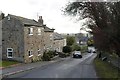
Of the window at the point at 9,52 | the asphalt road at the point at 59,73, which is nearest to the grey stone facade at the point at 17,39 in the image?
the window at the point at 9,52

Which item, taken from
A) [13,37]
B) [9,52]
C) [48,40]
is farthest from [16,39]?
[48,40]

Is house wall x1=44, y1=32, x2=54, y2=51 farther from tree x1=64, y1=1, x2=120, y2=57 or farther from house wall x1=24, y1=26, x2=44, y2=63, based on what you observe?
tree x1=64, y1=1, x2=120, y2=57

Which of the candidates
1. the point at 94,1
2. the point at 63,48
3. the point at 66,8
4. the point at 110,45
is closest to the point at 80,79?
the point at 110,45

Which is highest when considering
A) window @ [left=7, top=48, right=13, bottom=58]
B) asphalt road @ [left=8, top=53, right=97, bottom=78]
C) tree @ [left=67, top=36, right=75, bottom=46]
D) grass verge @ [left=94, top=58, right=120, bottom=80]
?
tree @ [left=67, top=36, right=75, bottom=46]

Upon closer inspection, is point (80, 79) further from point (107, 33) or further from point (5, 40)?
point (5, 40)

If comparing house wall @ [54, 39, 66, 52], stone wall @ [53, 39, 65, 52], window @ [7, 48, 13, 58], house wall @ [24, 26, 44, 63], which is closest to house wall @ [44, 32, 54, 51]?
house wall @ [24, 26, 44, 63]

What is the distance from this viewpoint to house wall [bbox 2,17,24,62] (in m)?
42.4

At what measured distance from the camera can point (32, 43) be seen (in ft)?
153

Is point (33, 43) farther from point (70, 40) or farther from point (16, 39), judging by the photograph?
point (70, 40)

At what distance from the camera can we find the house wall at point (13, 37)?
42.4 metres

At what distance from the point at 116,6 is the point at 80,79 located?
7.45 meters

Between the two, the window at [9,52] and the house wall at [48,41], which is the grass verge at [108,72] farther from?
the house wall at [48,41]

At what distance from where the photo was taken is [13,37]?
141 ft

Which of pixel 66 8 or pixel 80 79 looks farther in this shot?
pixel 66 8
